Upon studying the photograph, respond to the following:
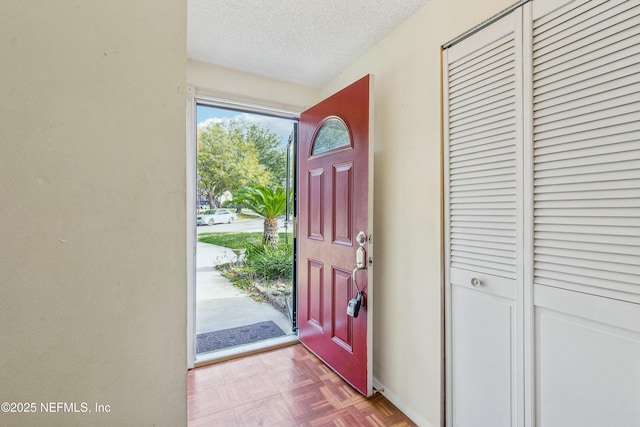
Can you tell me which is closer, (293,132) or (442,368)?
(442,368)

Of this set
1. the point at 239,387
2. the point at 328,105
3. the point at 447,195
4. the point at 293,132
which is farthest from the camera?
the point at 293,132

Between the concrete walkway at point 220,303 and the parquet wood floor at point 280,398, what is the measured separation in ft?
2.10

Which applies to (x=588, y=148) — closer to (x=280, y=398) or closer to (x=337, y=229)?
(x=337, y=229)

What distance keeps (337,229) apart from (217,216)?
191 centimetres

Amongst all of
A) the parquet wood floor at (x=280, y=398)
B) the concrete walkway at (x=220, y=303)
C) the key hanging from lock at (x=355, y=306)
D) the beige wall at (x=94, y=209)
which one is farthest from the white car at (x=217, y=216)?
the beige wall at (x=94, y=209)

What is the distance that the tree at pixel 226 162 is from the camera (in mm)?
3078

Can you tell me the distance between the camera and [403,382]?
5.36 feet

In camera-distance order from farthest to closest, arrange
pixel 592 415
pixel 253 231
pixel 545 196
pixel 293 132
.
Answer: pixel 253 231 → pixel 293 132 → pixel 545 196 → pixel 592 415

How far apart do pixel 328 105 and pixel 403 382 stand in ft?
6.22

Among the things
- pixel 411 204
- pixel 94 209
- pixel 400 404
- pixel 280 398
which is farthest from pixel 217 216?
pixel 94 209

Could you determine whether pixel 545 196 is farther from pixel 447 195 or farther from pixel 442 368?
pixel 442 368

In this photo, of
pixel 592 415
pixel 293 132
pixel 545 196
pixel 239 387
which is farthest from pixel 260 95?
pixel 592 415

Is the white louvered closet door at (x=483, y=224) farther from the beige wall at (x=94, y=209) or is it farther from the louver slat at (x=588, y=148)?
the beige wall at (x=94, y=209)

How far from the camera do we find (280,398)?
1754 millimetres
